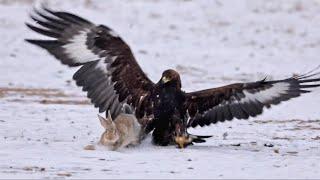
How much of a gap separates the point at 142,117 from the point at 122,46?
31.6 inches

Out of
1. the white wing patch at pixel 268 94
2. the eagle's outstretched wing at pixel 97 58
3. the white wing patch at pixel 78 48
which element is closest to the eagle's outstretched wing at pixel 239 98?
the white wing patch at pixel 268 94

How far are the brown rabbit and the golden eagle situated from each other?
0.14 m

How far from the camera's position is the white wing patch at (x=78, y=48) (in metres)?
9.39

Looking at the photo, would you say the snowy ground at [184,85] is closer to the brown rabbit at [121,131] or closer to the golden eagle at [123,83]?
the brown rabbit at [121,131]

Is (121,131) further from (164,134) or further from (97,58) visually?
(97,58)

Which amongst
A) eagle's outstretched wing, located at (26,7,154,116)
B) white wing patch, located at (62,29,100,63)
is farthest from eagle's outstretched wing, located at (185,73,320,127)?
white wing patch, located at (62,29,100,63)

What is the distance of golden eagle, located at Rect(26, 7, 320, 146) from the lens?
9297mm

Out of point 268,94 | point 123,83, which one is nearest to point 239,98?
point 268,94

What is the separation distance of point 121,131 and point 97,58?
0.84 metres

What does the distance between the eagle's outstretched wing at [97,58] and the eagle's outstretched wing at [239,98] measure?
63 centimetres

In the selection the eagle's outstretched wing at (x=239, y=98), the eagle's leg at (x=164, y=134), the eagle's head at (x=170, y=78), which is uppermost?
the eagle's head at (x=170, y=78)

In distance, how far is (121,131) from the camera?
917cm

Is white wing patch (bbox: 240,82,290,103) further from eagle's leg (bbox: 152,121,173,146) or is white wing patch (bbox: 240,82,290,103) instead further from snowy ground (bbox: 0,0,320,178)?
eagle's leg (bbox: 152,121,173,146)

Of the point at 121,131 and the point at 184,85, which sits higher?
the point at 184,85
